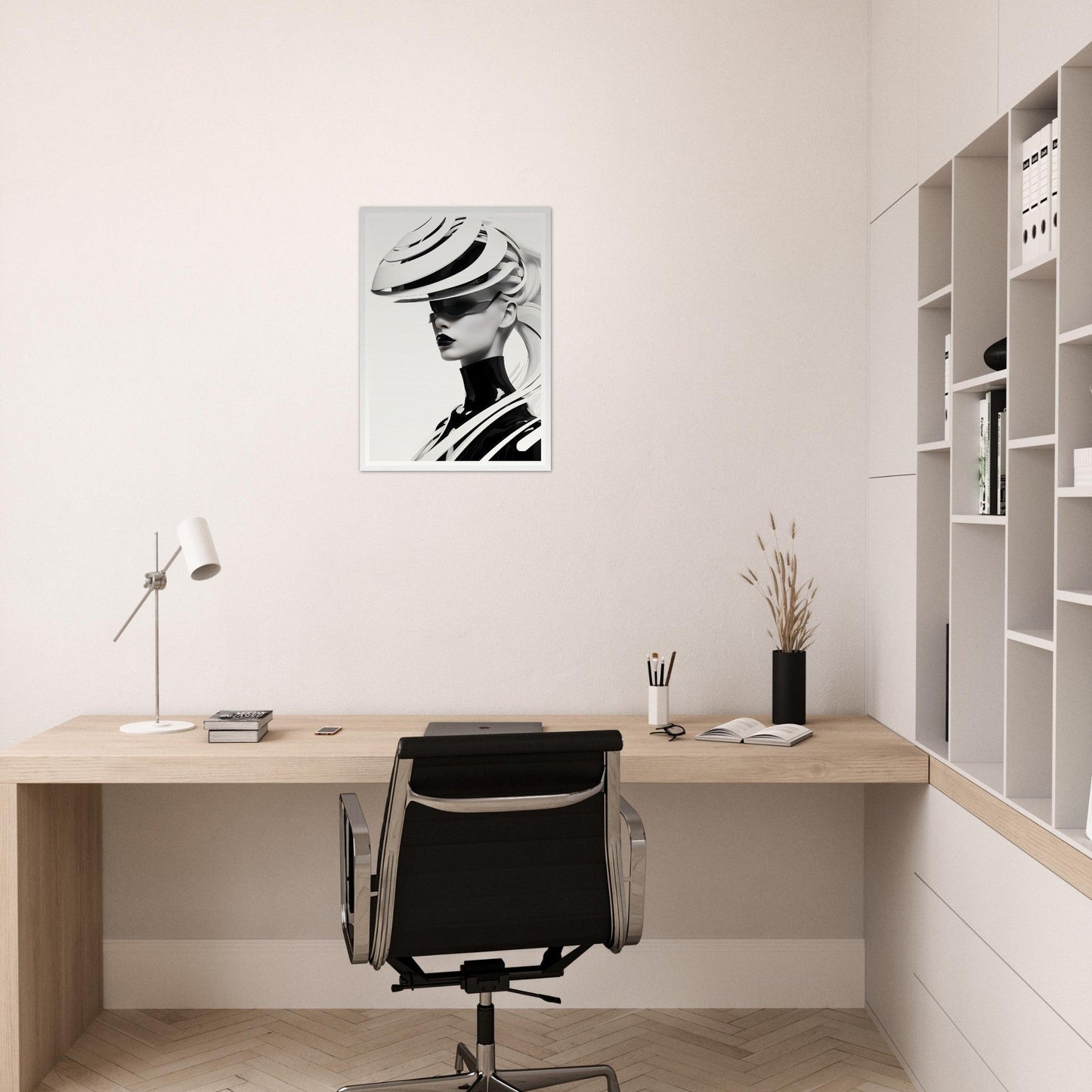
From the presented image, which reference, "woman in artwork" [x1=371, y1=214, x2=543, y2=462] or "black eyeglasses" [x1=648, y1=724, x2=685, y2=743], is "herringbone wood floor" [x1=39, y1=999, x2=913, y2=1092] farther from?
"woman in artwork" [x1=371, y1=214, x2=543, y2=462]

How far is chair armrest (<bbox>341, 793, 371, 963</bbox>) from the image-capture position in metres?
2.06

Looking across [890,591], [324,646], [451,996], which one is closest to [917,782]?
[890,591]

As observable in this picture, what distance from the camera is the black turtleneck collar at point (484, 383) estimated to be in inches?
121

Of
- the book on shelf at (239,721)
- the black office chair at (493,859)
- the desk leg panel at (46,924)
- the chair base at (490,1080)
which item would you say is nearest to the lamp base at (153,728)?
the book on shelf at (239,721)

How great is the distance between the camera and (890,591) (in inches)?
112

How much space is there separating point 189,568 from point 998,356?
2.03m

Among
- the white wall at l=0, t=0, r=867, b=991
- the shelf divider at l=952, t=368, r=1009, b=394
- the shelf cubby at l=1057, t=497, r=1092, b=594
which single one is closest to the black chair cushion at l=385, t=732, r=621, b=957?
the shelf cubby at l=1057, t=497, r=1092, b=594

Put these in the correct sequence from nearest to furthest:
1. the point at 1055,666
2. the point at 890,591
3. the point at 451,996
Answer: the point at 1055,666 → the point at 890,591 → the point at 451,996

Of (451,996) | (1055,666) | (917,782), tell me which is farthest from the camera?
(451,996)

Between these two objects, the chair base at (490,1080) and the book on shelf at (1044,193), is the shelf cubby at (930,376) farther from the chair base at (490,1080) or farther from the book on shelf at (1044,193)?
the chair base at (490,1080)

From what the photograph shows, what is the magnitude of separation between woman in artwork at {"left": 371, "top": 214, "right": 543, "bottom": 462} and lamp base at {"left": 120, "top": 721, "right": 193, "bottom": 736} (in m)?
1.12

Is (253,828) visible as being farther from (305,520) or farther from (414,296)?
(414,296)

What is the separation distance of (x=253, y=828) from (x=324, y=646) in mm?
576

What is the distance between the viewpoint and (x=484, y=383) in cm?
307
